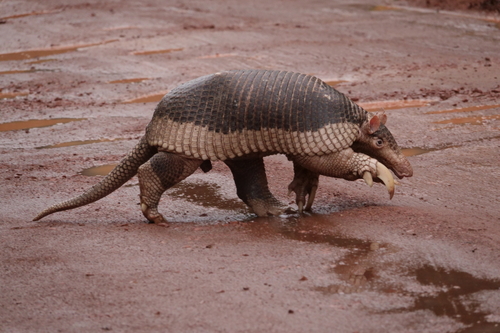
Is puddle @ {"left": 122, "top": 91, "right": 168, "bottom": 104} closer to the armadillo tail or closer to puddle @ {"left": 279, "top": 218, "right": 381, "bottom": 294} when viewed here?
the armadillo tail

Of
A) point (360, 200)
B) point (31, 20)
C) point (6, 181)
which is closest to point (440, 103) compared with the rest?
point (360, 200)

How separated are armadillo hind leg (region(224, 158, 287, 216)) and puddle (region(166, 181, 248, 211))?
0.44 metres

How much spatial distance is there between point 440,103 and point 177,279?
23.0 ft

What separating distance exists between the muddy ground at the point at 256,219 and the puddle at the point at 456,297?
0.02 metres

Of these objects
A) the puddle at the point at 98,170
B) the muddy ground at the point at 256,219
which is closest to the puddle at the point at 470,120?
the muddy ground at the point at 256,219

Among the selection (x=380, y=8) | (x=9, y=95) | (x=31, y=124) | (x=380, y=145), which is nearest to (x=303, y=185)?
(x=380, y=145)

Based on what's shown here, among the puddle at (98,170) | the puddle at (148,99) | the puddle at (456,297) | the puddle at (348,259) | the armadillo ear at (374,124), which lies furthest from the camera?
the puddle at (148,99)

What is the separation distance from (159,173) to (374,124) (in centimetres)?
206

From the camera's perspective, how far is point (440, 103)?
11.3 m

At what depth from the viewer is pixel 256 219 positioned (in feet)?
23.2

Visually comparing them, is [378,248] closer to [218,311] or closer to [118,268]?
[218,311]

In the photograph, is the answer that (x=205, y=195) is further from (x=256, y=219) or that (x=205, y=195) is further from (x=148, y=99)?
(x=148, y=99)

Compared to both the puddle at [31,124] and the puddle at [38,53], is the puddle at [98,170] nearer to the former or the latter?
the puddle at [31,124]

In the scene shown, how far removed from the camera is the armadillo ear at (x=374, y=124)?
21.6 feet
